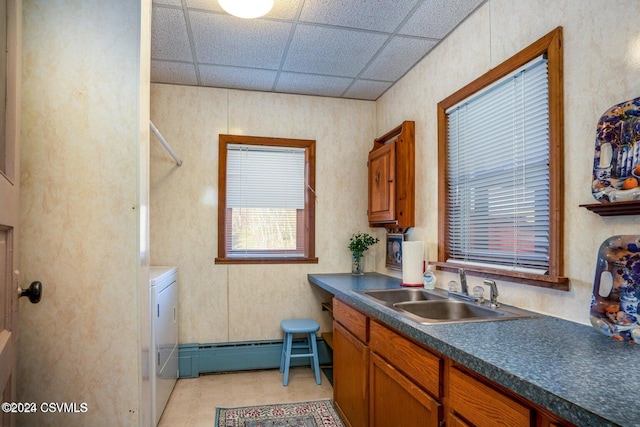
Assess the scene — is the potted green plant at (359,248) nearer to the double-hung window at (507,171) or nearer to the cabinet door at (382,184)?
the cabinet door at (382,184)

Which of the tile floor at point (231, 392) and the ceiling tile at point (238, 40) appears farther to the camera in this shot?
the tile floor at point (231, 392)

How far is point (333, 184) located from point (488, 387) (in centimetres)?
263

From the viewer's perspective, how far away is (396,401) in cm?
172

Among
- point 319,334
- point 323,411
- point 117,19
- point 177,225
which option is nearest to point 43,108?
point 117,19

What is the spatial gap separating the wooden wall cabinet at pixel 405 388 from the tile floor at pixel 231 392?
439 millimetres

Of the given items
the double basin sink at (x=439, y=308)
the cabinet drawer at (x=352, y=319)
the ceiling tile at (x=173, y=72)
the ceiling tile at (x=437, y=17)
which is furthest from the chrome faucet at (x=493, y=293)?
the ceiling tile at (x=173, y=72)

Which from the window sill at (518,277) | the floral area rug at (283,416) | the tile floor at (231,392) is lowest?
the tile floor at (231,392)

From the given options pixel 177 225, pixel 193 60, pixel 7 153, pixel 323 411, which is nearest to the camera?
pixel 7 153

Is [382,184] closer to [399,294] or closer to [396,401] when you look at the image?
[399,294]

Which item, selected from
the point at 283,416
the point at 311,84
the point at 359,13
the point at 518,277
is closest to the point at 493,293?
the point at 518,277

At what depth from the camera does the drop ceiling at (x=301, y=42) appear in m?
2.19

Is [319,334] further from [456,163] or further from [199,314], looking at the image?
[456,163]

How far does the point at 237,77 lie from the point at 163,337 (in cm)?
212

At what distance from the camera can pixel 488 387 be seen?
113cm
